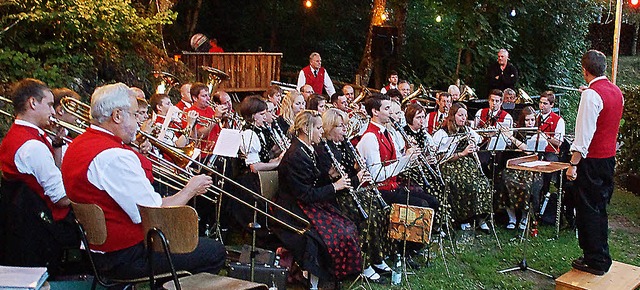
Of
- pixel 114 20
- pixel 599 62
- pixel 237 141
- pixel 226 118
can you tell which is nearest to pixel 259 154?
pixel 226 118

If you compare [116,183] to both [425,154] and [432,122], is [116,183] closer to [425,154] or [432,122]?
[425,154]

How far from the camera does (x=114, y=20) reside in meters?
8.69

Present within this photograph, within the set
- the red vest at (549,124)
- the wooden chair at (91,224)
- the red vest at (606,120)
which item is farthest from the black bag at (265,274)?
the red vest at (549,124)

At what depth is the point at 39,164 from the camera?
371cm

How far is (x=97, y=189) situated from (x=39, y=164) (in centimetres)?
74

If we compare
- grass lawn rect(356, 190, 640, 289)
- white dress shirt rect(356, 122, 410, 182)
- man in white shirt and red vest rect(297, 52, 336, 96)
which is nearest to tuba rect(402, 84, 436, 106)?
man in white shirt and red vest rect(297, 52, 336, 96)

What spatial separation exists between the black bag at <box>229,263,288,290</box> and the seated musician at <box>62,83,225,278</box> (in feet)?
A: 3.36

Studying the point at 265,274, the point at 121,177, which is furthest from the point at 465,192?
the point at 121,177

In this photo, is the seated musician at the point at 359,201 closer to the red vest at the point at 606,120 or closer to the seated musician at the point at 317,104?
the seated musician at the point at 317,104

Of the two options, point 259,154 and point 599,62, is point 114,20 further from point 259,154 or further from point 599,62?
point 599,62

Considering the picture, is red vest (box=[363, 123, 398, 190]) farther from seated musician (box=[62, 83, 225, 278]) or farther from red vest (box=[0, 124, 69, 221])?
red vest (box=[0, 124, 69, 221])

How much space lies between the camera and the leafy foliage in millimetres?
7637

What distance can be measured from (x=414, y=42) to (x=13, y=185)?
43.3 feet

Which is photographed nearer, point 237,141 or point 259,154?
point 237,141
